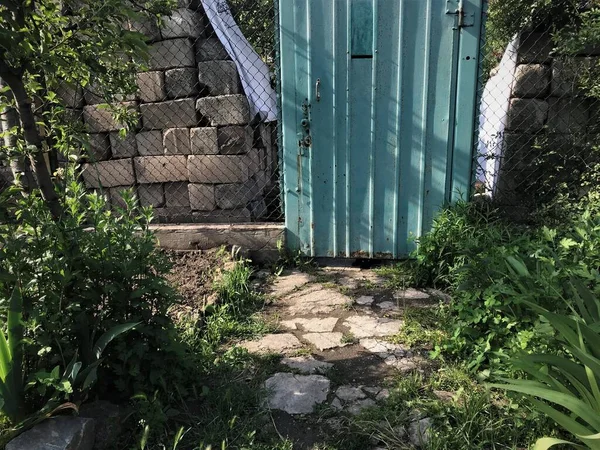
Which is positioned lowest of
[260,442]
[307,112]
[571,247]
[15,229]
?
[260,442]

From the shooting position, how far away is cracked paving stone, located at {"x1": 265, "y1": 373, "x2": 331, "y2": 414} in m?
2.59

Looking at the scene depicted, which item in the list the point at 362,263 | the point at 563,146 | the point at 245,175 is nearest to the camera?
the point at 563,146

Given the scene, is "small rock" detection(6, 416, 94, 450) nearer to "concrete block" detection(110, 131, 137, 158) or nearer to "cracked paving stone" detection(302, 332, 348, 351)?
"cracked paving stone" detection(302, 332, 348, 351)

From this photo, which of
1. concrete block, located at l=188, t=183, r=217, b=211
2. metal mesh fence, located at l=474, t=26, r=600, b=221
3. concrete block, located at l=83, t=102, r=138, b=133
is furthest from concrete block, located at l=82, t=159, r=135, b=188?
metal mesh fence, located at l=474, t=26, r=600, b=221

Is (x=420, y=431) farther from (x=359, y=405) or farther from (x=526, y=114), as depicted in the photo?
(x=526, y=114)

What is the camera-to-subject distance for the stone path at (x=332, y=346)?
257cm

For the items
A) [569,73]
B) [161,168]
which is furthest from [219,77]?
[569,73]

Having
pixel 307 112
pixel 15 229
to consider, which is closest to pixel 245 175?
pixel 307 112

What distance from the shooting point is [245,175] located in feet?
16.1

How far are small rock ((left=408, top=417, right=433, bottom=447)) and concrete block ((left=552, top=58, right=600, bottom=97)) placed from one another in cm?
313

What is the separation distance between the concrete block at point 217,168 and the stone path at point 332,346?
3.80 feet

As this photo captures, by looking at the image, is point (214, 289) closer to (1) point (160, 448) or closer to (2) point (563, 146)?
(1) point (160, 448)

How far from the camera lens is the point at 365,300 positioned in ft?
12.7

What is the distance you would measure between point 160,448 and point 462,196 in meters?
3.07
